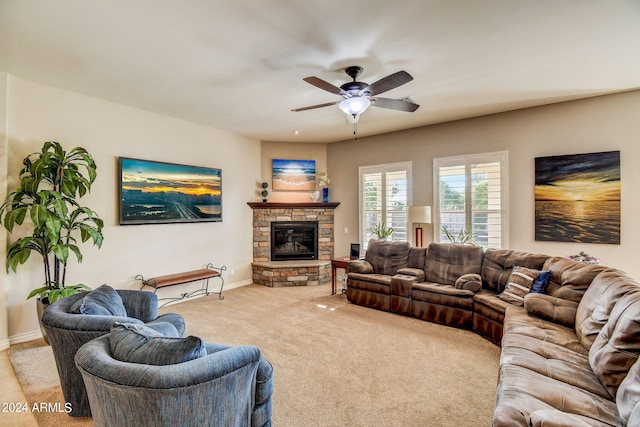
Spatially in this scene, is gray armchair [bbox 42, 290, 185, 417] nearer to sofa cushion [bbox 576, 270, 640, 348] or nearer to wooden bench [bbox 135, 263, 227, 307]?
wooden bench [bbox 135, 263, 227, 307]

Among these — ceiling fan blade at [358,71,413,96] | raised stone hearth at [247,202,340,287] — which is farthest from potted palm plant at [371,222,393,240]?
ceiling fan blade at [358,71,413,96]

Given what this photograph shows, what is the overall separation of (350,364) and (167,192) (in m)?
3.74

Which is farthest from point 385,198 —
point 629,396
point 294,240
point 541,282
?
point 629,396

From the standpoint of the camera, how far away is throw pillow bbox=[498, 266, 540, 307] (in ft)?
10.8

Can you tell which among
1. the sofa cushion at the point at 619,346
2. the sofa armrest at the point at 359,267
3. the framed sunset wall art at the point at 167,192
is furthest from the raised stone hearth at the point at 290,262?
the sofa cushion at the point at 619,346

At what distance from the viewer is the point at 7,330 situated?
11.0ft

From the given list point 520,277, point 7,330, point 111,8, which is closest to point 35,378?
point 7,330

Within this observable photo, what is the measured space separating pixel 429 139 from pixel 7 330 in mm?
6365

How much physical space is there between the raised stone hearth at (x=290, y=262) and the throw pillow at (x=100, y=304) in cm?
354

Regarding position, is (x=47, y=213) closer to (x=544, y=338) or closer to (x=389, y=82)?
(x=389, y=82)

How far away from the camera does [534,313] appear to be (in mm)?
2865

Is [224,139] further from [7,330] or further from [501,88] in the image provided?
[501,88]

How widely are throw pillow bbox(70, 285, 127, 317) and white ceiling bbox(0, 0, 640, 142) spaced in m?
2.11

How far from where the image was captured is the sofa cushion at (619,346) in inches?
65.1
